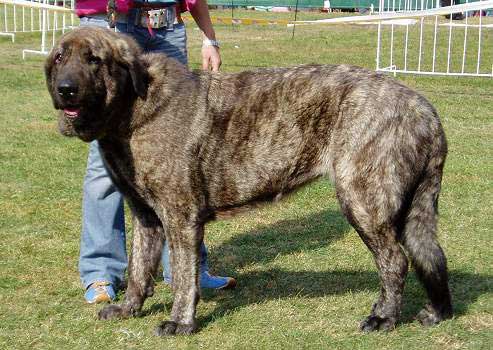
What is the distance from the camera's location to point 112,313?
511 cm

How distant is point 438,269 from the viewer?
473cm

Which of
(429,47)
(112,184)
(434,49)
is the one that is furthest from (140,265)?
(429,47)

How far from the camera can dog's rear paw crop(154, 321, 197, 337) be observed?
15.6 feet

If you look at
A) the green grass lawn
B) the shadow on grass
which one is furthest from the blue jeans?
the shadow on grass

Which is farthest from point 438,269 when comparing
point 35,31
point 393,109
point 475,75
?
point 35,31

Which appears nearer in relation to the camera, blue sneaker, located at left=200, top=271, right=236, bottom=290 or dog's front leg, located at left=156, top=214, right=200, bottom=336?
dog's front leg, located at left=156, top=214, right=200, bottom=336

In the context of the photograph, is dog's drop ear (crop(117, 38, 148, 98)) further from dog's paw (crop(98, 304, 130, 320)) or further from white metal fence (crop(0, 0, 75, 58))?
white metal fence (crop(0, 0, 75, 58))

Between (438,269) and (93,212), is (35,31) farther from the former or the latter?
(438,269)

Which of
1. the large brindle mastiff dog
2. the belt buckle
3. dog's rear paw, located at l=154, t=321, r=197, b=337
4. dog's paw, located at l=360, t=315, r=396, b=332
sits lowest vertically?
dog's rear paw, located at l=154, t=321, r=197, b=337

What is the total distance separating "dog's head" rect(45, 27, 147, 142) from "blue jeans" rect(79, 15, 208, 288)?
0.88 meters

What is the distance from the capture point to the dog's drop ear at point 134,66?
448cm

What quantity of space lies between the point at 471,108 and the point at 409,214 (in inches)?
325

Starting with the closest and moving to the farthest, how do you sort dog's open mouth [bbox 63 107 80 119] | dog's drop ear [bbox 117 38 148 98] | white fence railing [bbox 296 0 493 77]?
dog's open mouth [bbox 63 107 80 119]
dog's drop ear [bbox 117 38 148 98]
white fence railing [bbox 296 0 493 77]

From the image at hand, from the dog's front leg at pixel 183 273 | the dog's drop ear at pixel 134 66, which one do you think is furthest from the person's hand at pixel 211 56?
the dog's front leg at pixel 183 273
